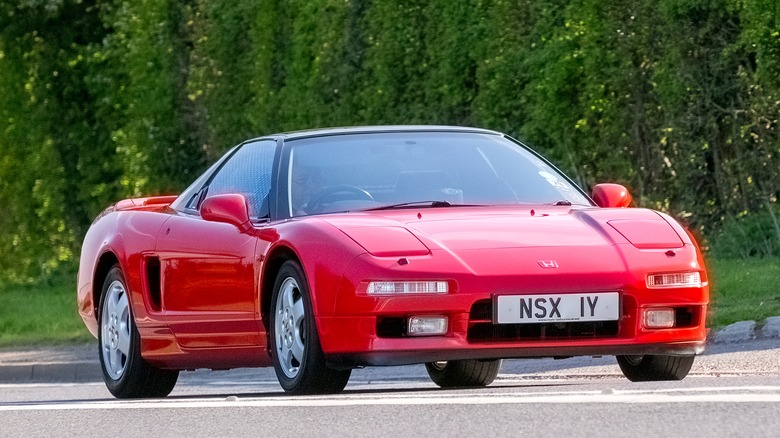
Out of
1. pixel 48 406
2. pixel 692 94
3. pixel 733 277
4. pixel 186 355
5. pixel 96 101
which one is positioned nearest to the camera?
pixel 48 406

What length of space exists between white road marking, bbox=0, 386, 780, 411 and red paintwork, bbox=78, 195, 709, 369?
0.27m

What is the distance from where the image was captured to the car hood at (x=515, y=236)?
8.10 m

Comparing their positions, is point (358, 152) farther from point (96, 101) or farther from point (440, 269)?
point (96, 101)

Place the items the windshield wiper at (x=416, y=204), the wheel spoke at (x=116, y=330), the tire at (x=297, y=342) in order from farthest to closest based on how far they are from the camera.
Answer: the wheel spoke at (x=116, y=330)
the windshield wiper at (x=416, y=204)
the tire at (x=297, y=342)

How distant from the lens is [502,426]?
6613 millimetres

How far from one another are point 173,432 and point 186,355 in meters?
2.58

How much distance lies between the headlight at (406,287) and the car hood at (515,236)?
13cm

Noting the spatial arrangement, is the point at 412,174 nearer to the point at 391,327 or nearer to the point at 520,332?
the point at 391,327

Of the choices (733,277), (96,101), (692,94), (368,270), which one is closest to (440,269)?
(368,270)

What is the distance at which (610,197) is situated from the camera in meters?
9.32

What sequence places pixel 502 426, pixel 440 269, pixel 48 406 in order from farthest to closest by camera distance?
pixel 48 406 < pixel 440 269 < pixel 502 426

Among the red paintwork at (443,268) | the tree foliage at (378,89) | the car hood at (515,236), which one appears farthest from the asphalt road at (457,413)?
the tree foliage at (378,89)

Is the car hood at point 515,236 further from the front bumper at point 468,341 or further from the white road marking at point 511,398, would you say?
the white road marking at point 511,398

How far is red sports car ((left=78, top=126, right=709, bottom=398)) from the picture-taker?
806 cm
